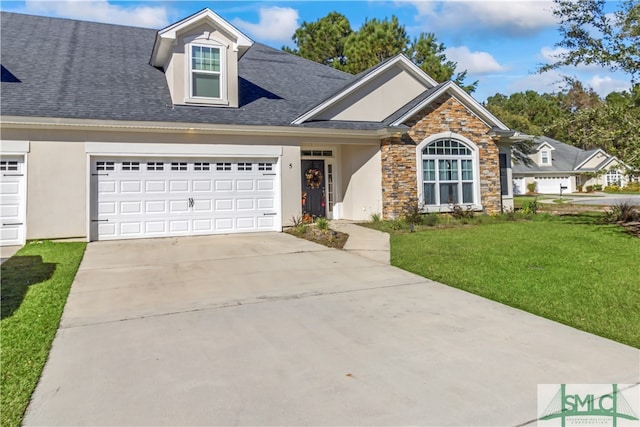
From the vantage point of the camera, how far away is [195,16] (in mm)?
12094

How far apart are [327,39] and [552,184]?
2629 centimetres

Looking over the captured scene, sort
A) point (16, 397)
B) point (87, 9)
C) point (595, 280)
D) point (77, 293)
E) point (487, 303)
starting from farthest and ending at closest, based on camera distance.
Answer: point (87, 9)
point (595, 280)
point (77, 293)
point (487, 303)
point (16, 397)

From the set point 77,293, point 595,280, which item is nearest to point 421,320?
point 595,280

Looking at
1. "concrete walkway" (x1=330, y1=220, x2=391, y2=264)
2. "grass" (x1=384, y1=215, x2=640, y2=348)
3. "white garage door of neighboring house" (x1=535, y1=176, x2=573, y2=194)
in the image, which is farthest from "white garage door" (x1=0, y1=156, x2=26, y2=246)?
"white garage door of neighboring house" (x1=535, y1=176, x2=573, y2=194)

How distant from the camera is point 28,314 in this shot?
5047 millimetres

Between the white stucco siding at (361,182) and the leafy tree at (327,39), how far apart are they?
1869 cm

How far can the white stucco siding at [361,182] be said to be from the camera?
14141 mm

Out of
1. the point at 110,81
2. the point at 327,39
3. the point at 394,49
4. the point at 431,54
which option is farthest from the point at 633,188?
the point at 110,81

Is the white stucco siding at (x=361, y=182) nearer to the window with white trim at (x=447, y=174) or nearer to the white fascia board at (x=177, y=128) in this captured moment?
the white fascia board at (x=177, y=128)

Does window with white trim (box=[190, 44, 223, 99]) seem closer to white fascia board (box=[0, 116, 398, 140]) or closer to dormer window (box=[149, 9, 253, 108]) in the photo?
dormer window (box=[149, 9, 253, 108])

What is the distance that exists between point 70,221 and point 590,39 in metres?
16.0

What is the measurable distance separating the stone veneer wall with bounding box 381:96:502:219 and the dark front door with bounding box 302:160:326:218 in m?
2.45

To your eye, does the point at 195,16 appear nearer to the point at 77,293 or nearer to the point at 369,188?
the point at 369,188

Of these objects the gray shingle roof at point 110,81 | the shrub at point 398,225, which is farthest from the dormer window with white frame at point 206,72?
the shrub at point 398,225
